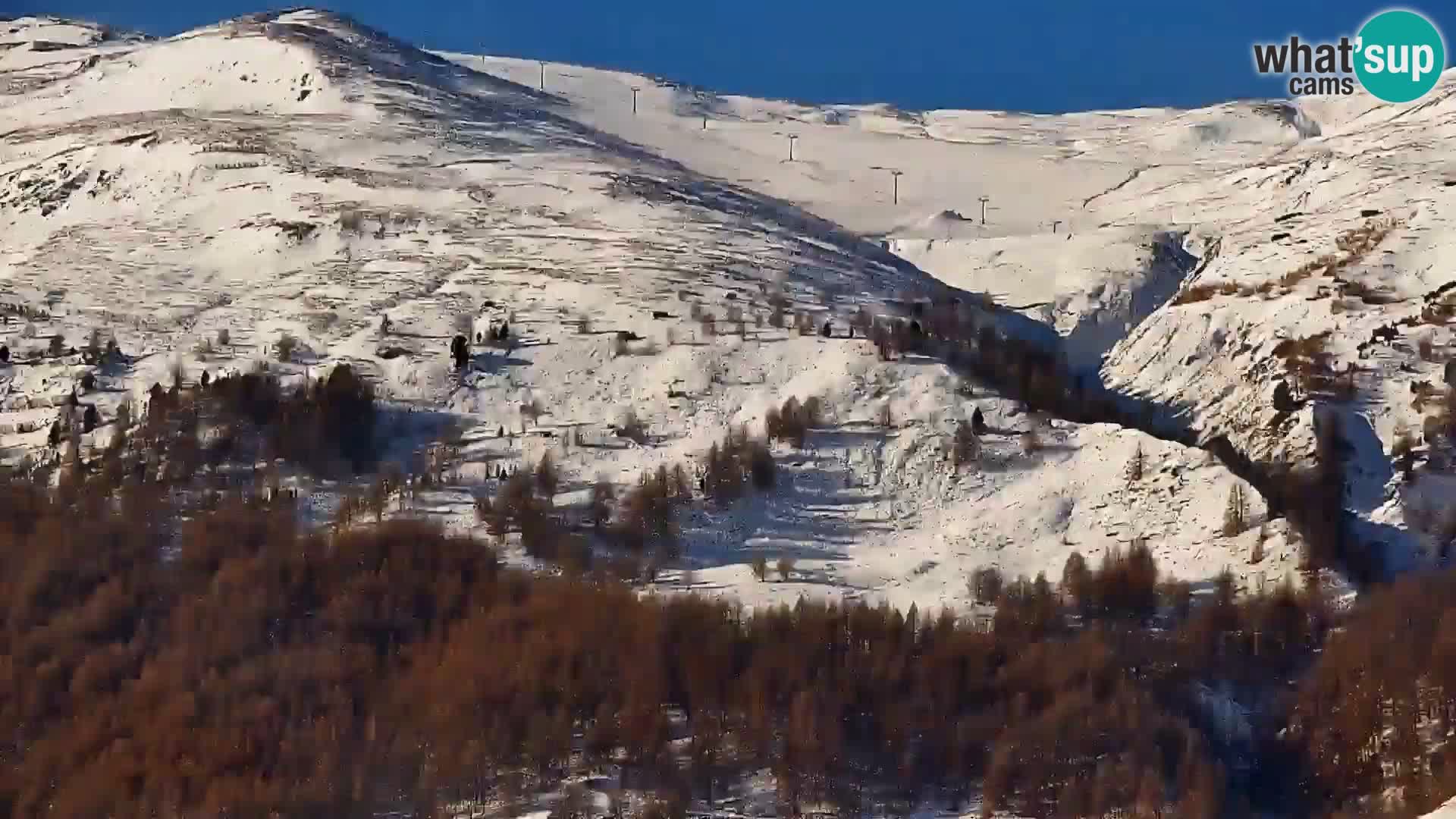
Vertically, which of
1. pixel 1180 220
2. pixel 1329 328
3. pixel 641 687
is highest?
pixel 1180 220

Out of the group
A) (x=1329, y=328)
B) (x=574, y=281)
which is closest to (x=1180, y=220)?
(x=1329, y=328)

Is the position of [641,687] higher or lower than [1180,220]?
lower

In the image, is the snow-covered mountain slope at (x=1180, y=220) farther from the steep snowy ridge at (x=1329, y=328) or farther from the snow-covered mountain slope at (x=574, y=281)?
the snow-covered mountain slope at (x=574, y=281)

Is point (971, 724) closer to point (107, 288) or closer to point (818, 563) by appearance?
point (818, 563)

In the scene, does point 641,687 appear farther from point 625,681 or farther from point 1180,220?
point 1180,220

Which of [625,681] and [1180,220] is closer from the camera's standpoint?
[625,681]

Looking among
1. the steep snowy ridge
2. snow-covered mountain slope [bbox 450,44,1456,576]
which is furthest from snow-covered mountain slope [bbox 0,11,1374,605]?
the steep snowy ridge

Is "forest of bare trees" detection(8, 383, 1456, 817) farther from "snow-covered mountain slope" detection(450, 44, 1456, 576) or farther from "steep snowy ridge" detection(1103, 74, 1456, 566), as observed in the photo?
"snow-covered mountain slope" detection(450, 44, 1456, 576)

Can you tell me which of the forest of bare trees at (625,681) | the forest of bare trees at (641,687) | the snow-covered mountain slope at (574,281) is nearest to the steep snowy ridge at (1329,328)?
the snow-covered mountain slope at (574,281)
